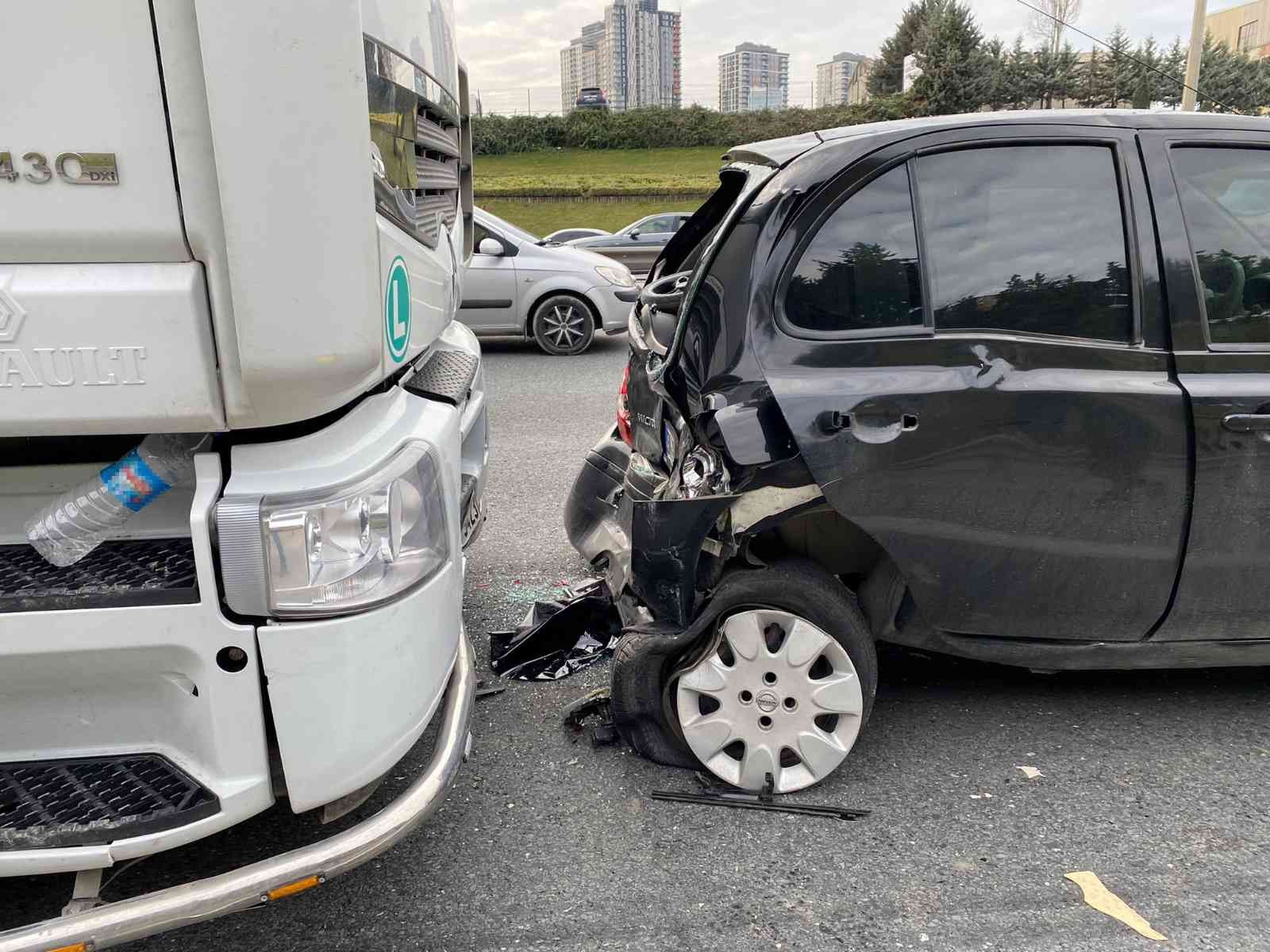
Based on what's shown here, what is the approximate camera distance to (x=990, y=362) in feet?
8.57

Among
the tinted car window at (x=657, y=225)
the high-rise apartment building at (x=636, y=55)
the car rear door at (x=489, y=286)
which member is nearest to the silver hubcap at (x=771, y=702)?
the car rear door at (x=489, y=286)

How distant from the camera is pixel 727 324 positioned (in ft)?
8.60

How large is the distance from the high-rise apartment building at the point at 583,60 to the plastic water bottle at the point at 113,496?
88827 millimetres

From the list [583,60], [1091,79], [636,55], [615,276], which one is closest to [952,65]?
[1091,79]

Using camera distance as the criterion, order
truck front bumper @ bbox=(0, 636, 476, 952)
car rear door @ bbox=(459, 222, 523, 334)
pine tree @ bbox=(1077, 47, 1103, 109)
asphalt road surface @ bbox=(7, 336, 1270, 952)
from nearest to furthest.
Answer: truck front bumper @ bbox=(0, 636, 476, 952), asphalt road surface @ bbox=(7, 336, 1270, 952), car rear door @ bbox=(459, 222, 523, 334), pine tree @ bbox=(1077, 47, 1103, 109)

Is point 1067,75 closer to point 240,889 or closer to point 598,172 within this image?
point 598,172

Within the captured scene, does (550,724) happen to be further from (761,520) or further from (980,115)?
(980,115)

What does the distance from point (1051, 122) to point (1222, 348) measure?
0.82m

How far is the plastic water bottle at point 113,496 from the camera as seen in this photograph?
1743mm

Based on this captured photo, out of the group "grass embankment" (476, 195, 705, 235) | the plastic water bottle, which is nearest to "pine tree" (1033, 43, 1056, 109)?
"grass embankment" (476, 195, 705, 235)

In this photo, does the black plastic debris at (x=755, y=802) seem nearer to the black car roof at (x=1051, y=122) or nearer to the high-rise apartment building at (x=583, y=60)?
the black car roof at (x=1051, y=122)

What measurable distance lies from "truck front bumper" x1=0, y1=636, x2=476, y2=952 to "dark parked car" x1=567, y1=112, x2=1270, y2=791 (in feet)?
3.33

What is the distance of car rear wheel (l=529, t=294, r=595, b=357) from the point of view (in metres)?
10.0

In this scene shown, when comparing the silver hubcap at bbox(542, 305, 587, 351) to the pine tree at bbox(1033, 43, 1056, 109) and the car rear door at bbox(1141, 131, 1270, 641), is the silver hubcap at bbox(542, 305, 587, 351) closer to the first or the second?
the car rear door at bbox(1141, 131, 1270, 641)
